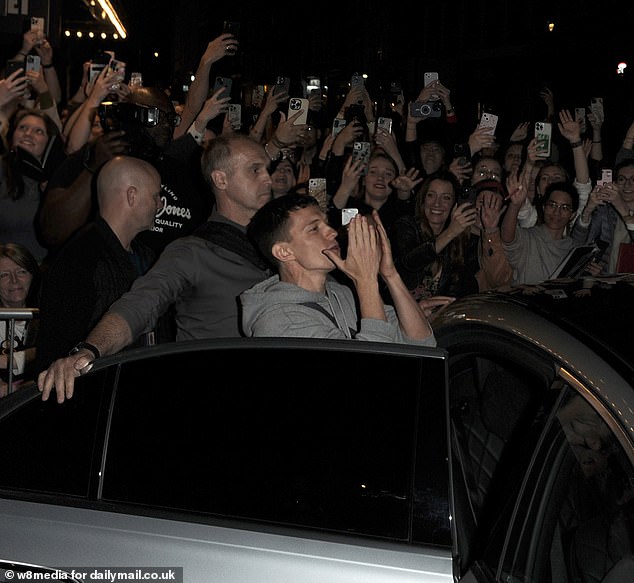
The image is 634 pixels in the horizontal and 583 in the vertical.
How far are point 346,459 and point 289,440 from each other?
134 millimetres

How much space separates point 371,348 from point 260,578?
528mm

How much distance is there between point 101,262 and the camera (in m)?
3.49

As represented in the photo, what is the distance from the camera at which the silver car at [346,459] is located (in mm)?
1732

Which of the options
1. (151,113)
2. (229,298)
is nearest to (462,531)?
(229,298)

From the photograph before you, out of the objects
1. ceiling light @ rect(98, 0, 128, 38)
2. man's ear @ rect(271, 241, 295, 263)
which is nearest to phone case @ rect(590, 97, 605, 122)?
man's ear @ rect(271, 241, 295, 263)

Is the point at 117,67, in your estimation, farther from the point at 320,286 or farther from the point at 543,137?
the point at 320,286

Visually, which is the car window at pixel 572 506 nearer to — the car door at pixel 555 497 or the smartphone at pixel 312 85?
the car door at pixel 555 497

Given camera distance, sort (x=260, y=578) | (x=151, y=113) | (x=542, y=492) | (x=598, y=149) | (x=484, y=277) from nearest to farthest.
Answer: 1. (x=542, y=492)
2. (x=260, y=578)
3. (x=151, y=113)
4. (x=484, y=277)
5. (x=598, y=149)

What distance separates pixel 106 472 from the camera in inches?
83.5

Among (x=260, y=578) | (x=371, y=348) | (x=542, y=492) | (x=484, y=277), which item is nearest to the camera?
(x=542, y=492)

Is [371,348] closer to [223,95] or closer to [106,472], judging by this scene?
[106,472]

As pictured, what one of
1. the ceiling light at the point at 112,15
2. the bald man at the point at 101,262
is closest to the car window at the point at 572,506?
the bald man at the point at 101,262

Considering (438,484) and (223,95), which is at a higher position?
Result: (223,95)

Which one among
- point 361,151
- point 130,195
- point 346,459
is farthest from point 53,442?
point 361,151
